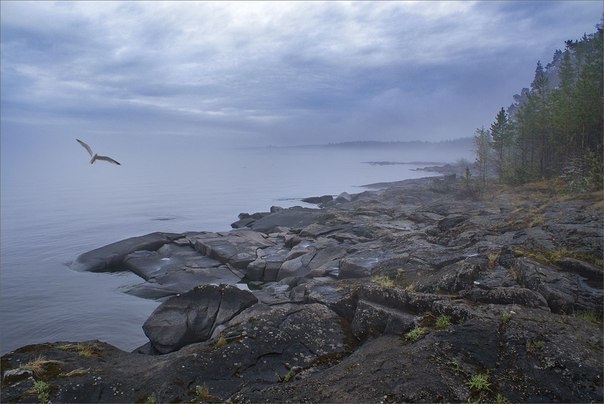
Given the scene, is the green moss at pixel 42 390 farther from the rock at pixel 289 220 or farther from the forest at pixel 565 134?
the forest at pixel 565 134

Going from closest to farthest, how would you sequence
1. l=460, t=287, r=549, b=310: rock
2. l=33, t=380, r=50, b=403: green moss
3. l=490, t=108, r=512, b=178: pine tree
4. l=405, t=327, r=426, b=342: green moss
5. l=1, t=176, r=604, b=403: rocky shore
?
l=1, t=176, r=604, b=403: rocky shore → l=33, t=380, r=50, b=403: green moss → l=405, t=327, r=426, b=342: green moss → l=460, t=287, r=549, b=310: rock → l=490, t=108, r=512, b=178: pine tree

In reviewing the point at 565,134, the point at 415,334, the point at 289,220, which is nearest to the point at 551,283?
the point at 415,334

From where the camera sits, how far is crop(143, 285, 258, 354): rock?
1694 centimetres

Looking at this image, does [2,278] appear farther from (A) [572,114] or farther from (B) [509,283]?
(A) [572,114]

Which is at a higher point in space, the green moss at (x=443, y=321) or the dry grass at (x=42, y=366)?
the green moss at (x=443, y=321)

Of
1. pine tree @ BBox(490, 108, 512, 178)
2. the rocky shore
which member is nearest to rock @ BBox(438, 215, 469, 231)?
the rocky shore

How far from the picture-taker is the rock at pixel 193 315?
1694 cm

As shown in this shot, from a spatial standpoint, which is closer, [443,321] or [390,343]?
[390,343]

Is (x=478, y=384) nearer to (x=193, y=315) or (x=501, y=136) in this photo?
(x=193, y=315)

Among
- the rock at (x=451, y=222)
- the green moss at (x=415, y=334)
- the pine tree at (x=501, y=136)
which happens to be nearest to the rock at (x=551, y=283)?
the green moss at (x=415, y=334)

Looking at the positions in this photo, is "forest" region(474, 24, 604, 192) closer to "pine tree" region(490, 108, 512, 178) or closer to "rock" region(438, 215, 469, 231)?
"pine tree" region(490, 108, 512, 178)

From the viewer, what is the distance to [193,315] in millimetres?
17547

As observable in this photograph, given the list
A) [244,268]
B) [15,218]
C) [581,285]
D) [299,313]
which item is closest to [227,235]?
[244,268]

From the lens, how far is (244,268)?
3231 cm
